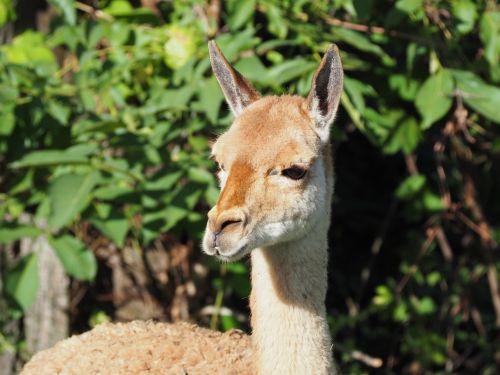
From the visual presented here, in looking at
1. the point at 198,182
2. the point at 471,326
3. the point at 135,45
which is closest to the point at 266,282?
the point at 198,182

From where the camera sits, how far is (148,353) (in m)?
4.21

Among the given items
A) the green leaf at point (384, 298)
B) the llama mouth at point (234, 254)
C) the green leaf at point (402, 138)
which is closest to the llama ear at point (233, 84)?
the llama mouth at point (234, 254)

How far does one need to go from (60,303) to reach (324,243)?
3319 mm

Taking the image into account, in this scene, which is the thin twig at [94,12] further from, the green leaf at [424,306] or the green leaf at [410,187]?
the green leaf at [424,306]

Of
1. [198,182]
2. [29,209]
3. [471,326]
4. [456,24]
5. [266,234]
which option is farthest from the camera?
[471,326]

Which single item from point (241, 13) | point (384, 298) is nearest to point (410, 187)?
point (384, 298)

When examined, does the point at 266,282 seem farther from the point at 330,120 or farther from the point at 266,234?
the point at 330,120

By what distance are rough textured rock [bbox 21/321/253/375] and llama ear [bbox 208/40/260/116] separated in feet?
3.50

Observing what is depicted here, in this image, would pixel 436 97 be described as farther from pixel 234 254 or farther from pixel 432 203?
pixel 234 254

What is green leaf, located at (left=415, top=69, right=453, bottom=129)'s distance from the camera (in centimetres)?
518

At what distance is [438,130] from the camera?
24.7ft

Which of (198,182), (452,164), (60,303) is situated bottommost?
(60,303)

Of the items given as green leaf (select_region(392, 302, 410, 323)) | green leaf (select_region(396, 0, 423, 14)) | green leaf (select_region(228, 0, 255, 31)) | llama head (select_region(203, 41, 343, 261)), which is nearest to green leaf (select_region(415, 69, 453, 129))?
green leaf (select_region(396, 0, 423, 14))

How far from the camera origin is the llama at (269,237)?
366 centimetres
